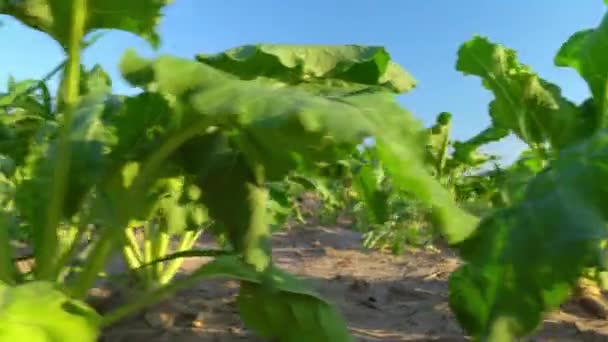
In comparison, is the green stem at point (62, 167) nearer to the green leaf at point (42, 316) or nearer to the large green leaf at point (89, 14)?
the large green leaf at point (89, 14)

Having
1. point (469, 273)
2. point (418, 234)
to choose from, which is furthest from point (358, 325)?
point (418, 234)

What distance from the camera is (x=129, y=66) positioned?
3.77 ft

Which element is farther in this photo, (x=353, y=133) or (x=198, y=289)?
(x=198, y=289)

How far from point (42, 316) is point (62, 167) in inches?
16.2

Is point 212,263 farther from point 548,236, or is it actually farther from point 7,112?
point 7,112

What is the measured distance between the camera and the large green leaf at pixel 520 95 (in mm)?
1962

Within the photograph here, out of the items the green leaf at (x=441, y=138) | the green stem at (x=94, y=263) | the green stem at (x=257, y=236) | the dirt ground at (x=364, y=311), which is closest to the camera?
the green stem at (x=257, y=236)

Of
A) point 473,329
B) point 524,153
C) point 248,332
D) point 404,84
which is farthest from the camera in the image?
point 524,153

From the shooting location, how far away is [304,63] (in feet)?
4.53

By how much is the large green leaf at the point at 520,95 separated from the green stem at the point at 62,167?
1112 mm

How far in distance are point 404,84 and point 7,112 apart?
4.34 ft

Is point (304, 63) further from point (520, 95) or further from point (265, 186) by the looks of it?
point (520, 95)

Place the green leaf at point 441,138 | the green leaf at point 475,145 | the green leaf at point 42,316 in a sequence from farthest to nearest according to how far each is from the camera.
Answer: the green leaf at point 441,138 < the green leaf at point 475,145 < the green leaf at point 42,316

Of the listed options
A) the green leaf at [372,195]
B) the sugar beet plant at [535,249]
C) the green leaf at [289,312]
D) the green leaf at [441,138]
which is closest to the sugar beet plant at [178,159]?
the green leaf at [289,312]
